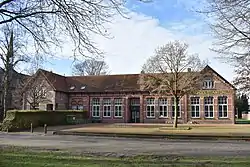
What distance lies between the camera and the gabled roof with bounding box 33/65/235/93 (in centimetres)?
5356

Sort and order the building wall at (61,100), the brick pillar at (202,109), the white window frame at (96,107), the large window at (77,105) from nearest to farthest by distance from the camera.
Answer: the brick pillar at (202,109), the building wall at (61,100), the white window frame at (96,107), the large window at (77,105)

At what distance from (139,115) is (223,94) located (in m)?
13.3

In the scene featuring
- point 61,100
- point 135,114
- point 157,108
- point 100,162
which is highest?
point 61,100

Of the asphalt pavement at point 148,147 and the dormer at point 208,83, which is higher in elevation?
the dormer at point 208,83

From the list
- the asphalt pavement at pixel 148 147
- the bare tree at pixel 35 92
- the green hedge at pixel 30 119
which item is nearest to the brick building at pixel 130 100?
the bare tree at pixel 35 92

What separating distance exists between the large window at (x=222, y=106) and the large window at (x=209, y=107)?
1.15 m

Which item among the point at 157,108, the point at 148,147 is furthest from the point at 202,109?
the point at 148,147

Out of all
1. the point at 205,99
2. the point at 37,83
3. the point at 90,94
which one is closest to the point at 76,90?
the point at 90,94

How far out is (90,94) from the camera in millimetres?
55188

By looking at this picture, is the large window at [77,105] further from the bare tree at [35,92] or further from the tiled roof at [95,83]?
the bare tree at [35,92]

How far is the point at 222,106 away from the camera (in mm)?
49156

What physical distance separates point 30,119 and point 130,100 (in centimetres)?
2031

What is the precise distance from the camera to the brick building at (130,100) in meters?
49.3

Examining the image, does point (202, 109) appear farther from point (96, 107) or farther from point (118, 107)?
point (96, 107)
